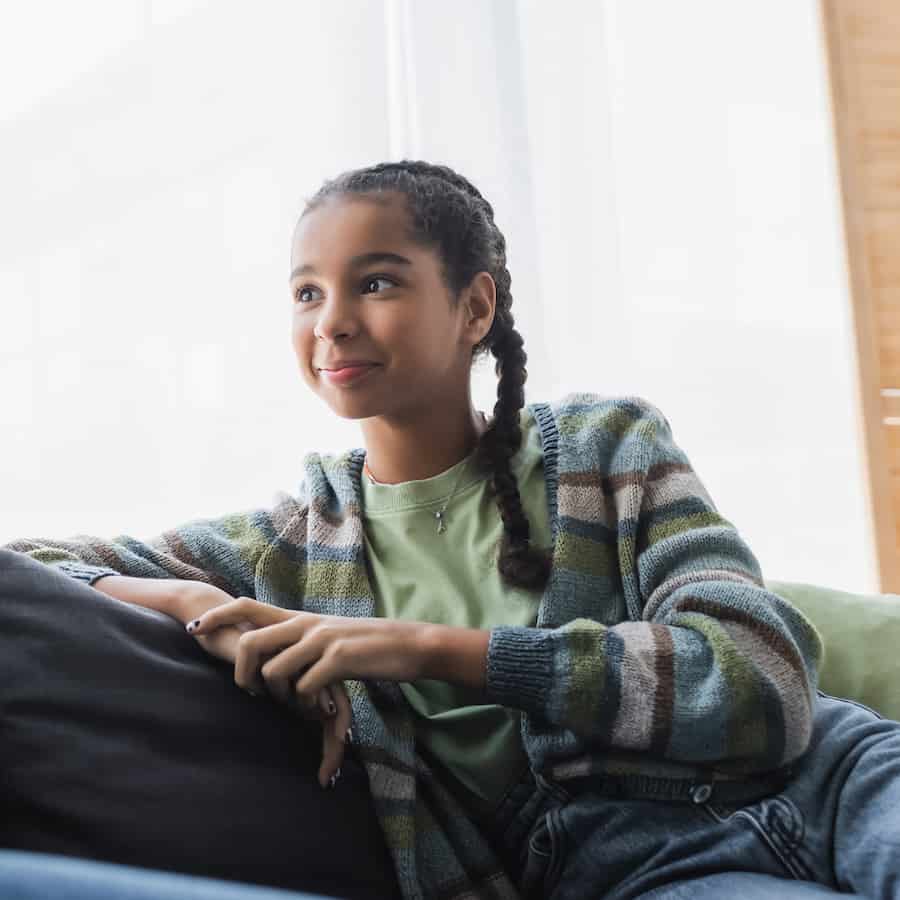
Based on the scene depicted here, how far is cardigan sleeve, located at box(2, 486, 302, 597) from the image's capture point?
113 cm

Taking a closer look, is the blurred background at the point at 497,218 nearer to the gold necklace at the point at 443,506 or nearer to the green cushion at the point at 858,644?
Result: the gold necklace at the point at 443,506

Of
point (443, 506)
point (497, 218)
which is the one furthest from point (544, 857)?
point (497, 218)

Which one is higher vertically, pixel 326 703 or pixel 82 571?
pixel 82 571

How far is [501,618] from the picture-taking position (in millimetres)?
1148

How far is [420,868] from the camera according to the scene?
3.32 ft

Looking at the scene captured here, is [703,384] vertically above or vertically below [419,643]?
above

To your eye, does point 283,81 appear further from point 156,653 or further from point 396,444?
point 156,653

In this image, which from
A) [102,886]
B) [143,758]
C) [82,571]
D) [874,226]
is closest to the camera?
[102,886]

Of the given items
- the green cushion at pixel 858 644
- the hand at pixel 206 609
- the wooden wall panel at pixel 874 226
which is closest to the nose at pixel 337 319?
the hand at pixel 206 609

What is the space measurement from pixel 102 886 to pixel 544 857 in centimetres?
61

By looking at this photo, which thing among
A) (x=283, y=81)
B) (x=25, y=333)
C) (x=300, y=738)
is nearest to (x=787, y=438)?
(x=283, y=81)

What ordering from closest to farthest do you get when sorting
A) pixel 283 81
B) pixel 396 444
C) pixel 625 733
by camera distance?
pixel 625 733, pixel 396 444, pixel 283 81

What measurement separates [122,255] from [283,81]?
474 millimetres

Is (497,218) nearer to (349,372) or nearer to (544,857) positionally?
(349,372)
